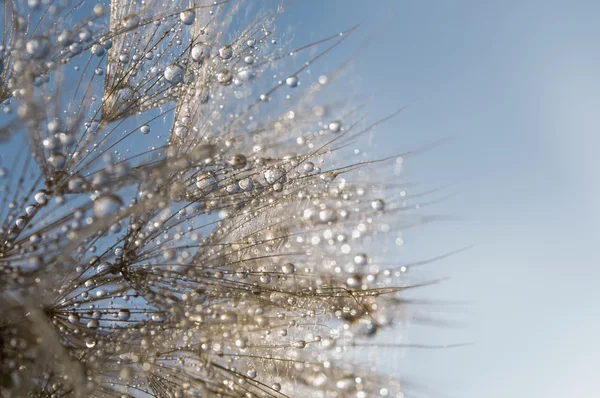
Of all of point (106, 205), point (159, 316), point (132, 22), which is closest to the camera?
point (106, 205)

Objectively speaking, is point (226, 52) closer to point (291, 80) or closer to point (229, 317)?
point (291, 80)

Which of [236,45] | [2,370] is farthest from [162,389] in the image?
[236,45]

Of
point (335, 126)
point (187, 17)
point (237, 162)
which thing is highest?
point (187, 17)

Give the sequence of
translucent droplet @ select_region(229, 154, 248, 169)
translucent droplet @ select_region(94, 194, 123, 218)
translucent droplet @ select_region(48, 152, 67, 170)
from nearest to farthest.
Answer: translucent droplet @ select_region(94, 194, 123, 218) → translucent droplet @ select_region(48, 152, 67, 170) → translucent droplet @ select_region(229, 154, 248, 169)

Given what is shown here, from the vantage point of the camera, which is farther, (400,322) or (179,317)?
(400,322)

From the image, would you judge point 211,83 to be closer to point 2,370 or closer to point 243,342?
point 243,342

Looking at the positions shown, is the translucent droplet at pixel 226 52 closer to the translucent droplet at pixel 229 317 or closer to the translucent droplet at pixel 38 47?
the translucent droplet at pixel 38 47

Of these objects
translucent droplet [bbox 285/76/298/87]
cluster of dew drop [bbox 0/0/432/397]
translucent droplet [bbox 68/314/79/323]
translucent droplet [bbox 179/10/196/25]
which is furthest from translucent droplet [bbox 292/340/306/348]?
translucent droplet [bbox 179/10/196/25]

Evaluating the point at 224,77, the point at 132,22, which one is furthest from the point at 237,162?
the point at 132,22

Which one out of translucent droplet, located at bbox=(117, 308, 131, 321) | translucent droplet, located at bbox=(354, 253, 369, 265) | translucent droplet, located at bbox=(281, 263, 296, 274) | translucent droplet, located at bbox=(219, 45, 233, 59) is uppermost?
translucent droplet, located at bbox=(219, 45, 233, 59)

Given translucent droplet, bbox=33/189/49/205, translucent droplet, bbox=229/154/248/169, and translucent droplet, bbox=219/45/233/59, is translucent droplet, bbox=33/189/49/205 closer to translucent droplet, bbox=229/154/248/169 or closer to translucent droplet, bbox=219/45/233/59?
translucent droplet, bbox=229/154/248/169

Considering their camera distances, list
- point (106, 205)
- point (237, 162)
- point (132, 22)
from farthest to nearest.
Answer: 1. point (132, 22)
2. point (237, 162)
3. point (106, 205)
